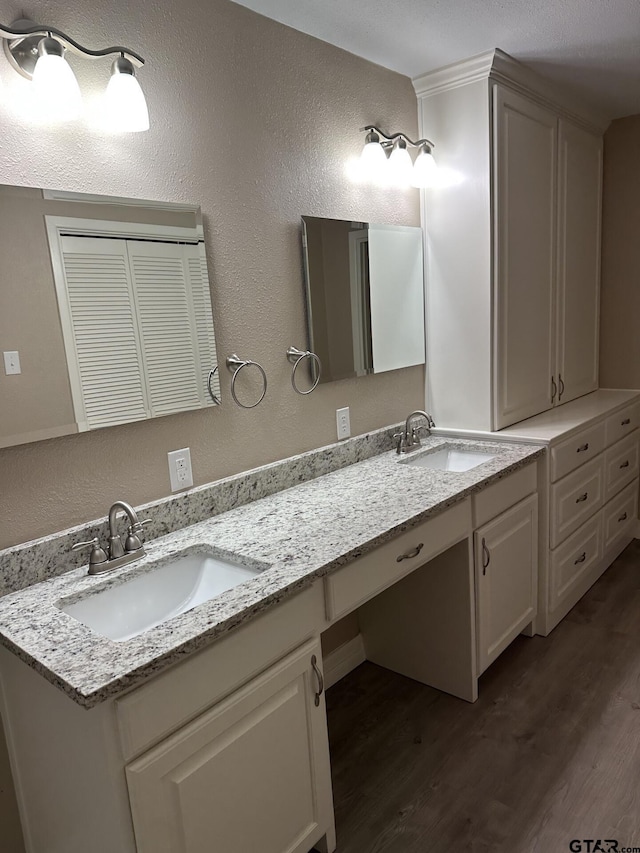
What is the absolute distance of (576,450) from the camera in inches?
105

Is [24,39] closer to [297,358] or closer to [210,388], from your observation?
[210,388]

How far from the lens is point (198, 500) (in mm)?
1844

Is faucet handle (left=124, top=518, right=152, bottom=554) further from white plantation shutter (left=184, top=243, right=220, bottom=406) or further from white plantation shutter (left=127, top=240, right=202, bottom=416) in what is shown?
white plantation shutter (left=184, top=243, right=220, bottom=406)

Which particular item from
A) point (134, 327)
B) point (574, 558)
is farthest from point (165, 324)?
point (574, 558)

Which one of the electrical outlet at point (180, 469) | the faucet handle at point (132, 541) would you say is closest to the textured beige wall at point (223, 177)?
the electrical outlet at point (180, 469)

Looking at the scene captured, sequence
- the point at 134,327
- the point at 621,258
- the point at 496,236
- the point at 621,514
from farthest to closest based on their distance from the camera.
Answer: the point at 621,258 < the point at 621,514 < the point at 496,236 < the point at 134,327

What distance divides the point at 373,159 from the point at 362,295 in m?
0.51

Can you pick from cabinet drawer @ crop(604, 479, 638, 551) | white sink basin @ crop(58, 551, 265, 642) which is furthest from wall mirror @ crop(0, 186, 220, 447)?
cabinet drawer @ crop(604, 479, 638, 551)

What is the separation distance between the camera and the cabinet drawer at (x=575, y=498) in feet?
8.44

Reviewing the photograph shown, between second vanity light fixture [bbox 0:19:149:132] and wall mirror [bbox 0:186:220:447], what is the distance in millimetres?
192

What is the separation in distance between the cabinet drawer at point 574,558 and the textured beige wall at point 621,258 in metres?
1.01

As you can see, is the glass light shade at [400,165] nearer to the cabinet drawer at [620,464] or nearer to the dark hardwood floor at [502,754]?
the cabinet drawer at [620,464]

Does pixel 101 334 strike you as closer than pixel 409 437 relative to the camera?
Yes

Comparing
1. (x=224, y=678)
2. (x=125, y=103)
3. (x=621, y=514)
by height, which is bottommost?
(x=621, y=514)
